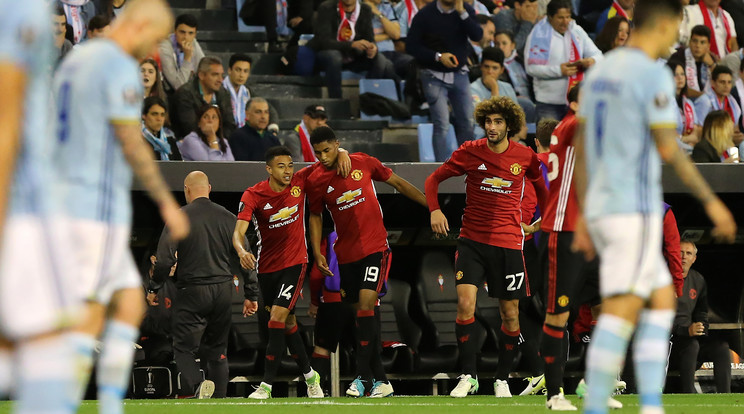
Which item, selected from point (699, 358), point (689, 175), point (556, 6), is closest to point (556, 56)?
point (556, 6)

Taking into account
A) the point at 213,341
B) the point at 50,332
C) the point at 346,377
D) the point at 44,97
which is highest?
the point at 44,97

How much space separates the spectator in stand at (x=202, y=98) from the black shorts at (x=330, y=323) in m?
2.53

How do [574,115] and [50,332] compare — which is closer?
[50,332]

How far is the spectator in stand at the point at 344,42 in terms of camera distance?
14.5 m

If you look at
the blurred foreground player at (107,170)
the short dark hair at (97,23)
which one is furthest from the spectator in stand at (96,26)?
the blurred foreground player at (107,170)

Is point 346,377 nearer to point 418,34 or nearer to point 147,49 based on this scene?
point 418,34

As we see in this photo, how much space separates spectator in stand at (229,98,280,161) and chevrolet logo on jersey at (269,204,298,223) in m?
1.31

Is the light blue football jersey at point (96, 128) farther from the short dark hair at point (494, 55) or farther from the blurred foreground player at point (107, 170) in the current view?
the short dark hair at point (494, 55)

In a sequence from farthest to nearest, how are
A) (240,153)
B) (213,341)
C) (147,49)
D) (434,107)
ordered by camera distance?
(434,107), (240,153), (213,341), (147,49)

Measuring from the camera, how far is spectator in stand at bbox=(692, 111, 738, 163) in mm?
13297

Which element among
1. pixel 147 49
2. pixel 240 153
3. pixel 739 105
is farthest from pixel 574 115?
pixel 739 105

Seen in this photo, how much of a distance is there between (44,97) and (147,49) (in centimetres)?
152

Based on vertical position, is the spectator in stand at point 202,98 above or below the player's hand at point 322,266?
above

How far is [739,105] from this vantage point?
15.4 m
